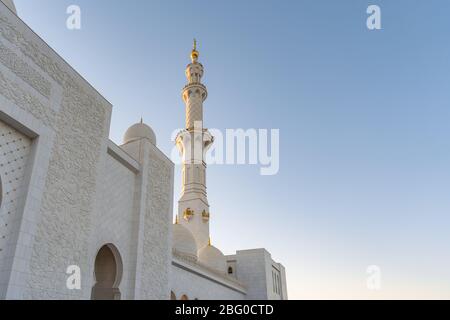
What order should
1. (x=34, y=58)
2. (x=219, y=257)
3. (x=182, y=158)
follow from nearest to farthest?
(x=34, y=58)
(x=219, y=257)
(x=182, y=158)

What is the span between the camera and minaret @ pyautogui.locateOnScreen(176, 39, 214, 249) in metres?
17.0

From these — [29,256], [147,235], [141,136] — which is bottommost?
[29,256]

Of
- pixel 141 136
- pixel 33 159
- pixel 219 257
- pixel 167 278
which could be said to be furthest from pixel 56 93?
pixel 219 257

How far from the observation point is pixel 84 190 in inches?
233

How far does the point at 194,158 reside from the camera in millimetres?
18250

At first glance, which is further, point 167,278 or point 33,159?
point 167,278

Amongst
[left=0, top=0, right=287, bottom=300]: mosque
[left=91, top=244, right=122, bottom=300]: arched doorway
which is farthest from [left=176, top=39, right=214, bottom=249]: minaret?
[left=91, top=244, right=122, bottom=300]: arched doorway

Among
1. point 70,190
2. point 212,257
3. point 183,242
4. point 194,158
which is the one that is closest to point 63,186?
point 70,190

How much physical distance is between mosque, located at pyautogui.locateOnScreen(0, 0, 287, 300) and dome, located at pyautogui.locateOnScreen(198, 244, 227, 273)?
589 centimetres

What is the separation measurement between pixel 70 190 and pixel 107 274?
7.27ft

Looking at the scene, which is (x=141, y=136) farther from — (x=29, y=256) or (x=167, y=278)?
(x=29, y=256)

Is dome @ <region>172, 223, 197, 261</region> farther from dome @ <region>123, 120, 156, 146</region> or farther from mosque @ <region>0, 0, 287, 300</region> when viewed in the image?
dome @ <region>123, 120, 156, 146</region>
